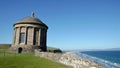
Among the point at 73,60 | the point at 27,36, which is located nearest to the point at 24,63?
the point at 73,60

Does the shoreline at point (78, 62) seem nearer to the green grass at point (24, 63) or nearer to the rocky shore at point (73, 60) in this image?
the rocky shore at point (73, 60)

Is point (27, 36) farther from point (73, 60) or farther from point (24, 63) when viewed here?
point (73, 60)

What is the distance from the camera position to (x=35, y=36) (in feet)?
125

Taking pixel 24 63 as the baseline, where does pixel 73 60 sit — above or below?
above

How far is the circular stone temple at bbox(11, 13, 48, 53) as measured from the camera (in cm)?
3661

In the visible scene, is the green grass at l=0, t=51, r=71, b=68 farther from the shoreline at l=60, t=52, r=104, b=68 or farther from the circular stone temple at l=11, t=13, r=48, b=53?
the circular stone temple at l=11, t=13, r=48, b=53

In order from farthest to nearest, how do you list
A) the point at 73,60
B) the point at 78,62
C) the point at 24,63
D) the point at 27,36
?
the point at 27,36 → the point at 24,63 → the point at 73,60 → the point at 78,62

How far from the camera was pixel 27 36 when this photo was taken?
122ft

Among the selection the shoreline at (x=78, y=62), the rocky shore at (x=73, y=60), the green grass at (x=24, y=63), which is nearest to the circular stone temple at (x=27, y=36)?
the rocky shore at (x=73, y=60)

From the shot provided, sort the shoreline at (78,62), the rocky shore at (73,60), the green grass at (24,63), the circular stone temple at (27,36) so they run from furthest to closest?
the circular stone temple at (27,36), the green grass at (24,63), the rocky shore at (73,60), the shoreline at (78,62)

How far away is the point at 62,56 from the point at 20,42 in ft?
57.7

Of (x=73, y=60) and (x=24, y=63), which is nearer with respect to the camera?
(x=73, y=60)

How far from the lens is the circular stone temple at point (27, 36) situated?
3661cm

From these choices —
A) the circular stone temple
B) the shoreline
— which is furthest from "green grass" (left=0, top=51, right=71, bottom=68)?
the circular stone temple
